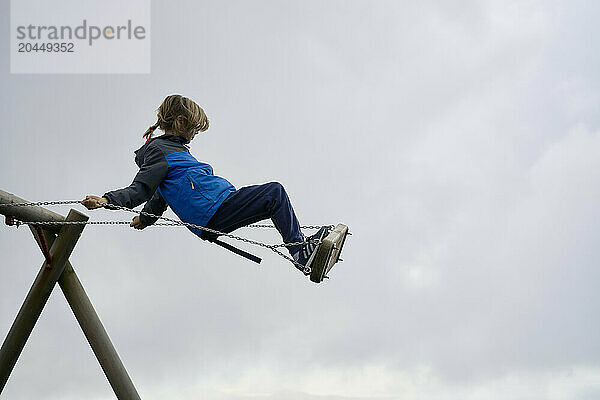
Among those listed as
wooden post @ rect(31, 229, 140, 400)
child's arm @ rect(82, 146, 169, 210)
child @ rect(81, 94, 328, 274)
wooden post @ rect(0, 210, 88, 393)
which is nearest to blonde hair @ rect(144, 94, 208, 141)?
child @ rect(81, 94, 328, 274)

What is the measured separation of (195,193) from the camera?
608 centimetres

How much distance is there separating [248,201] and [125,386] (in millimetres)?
2509

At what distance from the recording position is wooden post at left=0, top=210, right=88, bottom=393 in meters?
7.25

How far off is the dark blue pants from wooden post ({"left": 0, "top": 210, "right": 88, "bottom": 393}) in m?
1.79

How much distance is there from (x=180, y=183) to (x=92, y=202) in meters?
0.68

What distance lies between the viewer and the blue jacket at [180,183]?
19.7ft

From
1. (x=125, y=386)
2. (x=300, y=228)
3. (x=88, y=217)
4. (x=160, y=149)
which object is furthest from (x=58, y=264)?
(x=300, y=228)

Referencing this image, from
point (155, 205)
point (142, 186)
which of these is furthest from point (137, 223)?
point (142, 186)

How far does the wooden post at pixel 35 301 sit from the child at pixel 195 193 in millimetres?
1425

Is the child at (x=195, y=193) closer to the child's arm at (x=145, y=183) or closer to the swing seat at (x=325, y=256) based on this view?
the child's arm at (x=145, y=183)

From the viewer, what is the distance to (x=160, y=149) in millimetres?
6168

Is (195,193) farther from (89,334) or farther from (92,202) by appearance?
(89,334)

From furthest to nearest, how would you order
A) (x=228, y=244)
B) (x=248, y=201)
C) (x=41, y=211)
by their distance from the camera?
(x=41, y=211) → (x=228, y=244) → (x=248, y=201)

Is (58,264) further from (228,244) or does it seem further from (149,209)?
(228,244)
